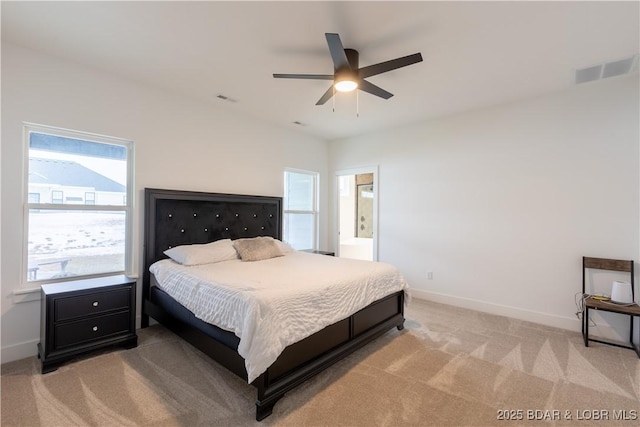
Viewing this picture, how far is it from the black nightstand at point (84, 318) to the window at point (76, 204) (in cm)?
29

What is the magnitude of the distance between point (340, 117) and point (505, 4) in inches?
104

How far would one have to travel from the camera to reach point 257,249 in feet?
12.1

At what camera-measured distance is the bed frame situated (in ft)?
6.86

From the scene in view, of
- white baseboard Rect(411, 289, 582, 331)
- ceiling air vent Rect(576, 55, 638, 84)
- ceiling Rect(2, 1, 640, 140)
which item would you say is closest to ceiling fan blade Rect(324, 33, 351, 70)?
ceiling Rect(2, 1, 640, 140)

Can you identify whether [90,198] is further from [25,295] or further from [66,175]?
[25,295]

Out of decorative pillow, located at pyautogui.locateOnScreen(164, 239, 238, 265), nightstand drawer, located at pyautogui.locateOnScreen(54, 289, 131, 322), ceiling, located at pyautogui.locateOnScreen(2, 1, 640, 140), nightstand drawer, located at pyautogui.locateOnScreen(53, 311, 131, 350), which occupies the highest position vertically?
ceiling, located at pyautogui.locateOnScreen(2, 1, 640, 140)

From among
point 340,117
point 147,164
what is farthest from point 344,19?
point 147,164

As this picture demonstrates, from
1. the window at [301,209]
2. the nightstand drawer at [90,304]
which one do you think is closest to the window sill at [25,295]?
the nightstand drawer at [90,304]

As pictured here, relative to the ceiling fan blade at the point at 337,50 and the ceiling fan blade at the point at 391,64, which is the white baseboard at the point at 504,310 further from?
the ceiling fan blade at the point at 337,50

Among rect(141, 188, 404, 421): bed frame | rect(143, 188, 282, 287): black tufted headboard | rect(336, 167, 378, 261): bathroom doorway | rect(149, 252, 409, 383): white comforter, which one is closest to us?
rect(149, 252, 409, 383): white comforter

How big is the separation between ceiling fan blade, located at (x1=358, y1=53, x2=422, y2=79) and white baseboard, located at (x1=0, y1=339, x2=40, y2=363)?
12.8 ft

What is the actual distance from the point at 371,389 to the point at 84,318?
259cm

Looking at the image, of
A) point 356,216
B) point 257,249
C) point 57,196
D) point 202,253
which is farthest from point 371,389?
point 356,216

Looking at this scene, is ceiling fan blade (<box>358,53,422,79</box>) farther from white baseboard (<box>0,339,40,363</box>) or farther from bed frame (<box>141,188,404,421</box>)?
white baseboard (<box>0,339,40,363</box>)
